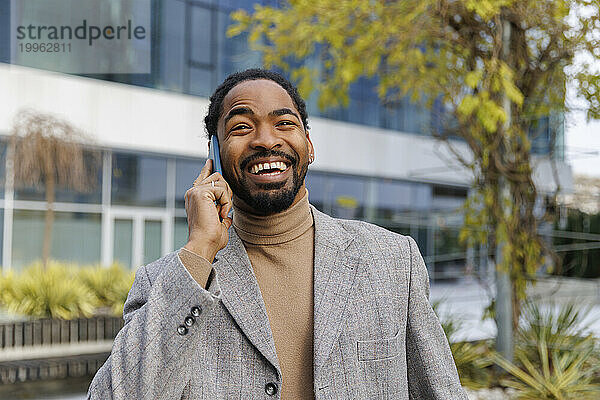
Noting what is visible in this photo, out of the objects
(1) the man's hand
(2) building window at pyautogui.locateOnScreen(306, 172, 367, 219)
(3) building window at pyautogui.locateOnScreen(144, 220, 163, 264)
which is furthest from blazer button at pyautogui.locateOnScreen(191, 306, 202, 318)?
(2) building window at pyautogui.locateOnScreen(306, 172, 367, 219)

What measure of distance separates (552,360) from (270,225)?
474 centimetres

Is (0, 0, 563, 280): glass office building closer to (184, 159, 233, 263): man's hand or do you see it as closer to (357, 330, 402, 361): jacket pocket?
(357, 330, 402, 361): jacket pocket

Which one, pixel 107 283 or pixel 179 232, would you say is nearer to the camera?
pixel 107 283

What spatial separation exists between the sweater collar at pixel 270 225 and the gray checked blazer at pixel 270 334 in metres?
0.04

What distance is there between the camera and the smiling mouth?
164 cm

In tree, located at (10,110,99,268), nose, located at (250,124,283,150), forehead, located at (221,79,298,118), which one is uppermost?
tree, located at (10,110,99,268)

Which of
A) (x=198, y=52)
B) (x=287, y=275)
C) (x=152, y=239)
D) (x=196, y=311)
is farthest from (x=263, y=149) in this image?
(x=152, y=239)

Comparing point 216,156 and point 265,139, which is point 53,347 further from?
point 265,139

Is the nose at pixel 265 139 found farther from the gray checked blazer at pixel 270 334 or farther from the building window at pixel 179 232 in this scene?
the building window at pixel 179 232

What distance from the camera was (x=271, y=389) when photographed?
4.97ft

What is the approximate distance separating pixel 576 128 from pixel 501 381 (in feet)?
9.42

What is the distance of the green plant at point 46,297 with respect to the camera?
362 inches

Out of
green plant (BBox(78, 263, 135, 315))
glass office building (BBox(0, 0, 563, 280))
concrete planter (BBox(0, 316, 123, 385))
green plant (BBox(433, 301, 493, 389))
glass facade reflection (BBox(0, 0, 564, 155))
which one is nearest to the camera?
green plant (BBox(433, 301, 493, 389))

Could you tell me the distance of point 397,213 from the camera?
1847 centimetres
